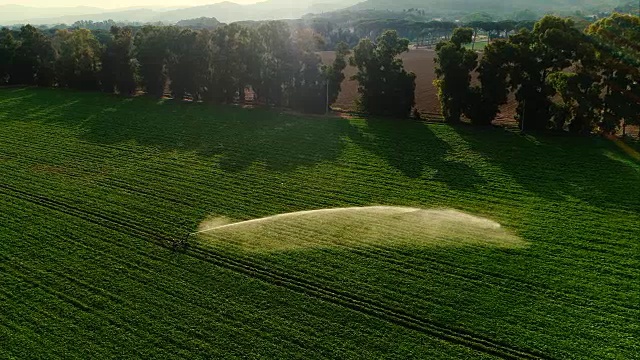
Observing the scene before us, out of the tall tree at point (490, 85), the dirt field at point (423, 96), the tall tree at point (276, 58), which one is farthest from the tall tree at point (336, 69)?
the tall tree at point (490, 85)

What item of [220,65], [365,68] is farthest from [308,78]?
[220,65]

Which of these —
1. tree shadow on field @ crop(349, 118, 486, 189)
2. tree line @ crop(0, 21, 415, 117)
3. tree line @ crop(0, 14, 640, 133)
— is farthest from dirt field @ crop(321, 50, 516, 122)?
tree shadow on field @ crop(349, 118, 486, 189)

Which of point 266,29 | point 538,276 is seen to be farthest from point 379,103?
point 538,276

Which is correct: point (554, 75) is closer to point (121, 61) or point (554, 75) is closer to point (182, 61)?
point (182, 61)

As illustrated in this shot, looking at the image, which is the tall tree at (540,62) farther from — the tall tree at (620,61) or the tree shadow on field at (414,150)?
the tree shadow on field at (414,150)

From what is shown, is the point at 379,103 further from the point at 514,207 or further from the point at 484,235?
the point at 484,235

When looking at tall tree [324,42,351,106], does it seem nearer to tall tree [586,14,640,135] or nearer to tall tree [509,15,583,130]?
tall tree [509,15,583,130]
